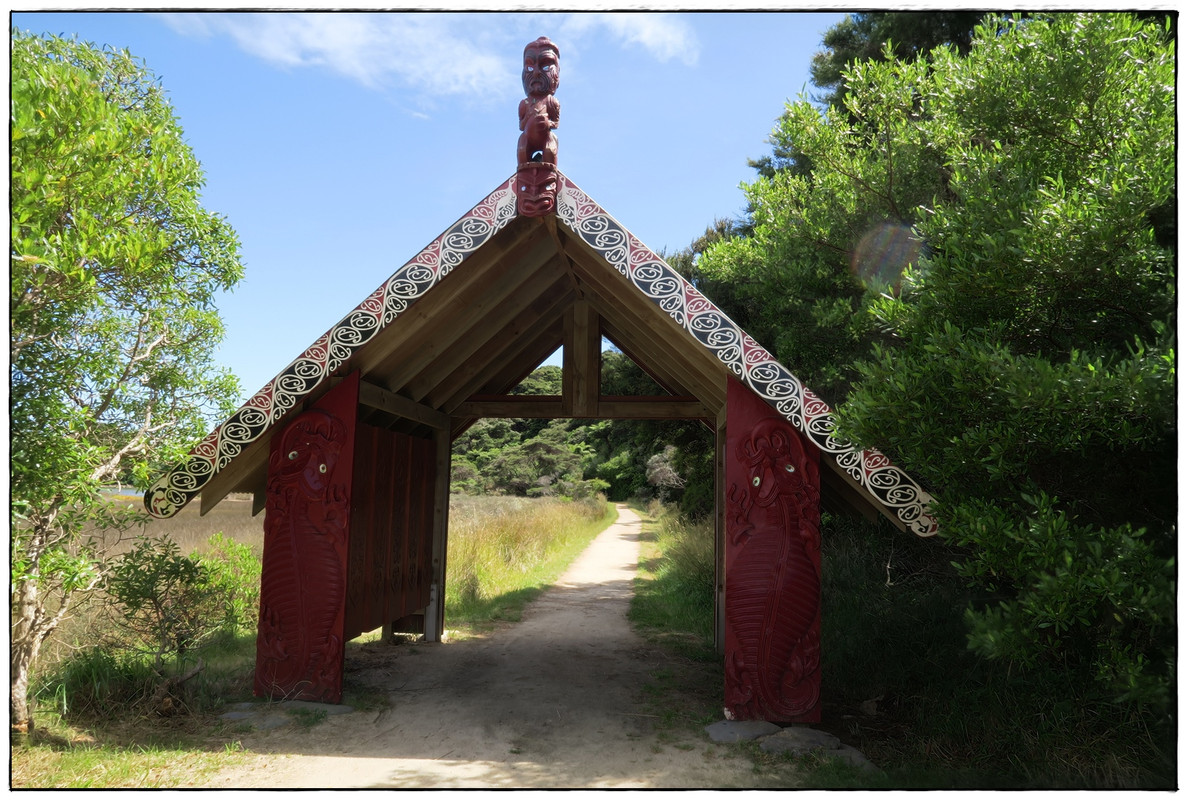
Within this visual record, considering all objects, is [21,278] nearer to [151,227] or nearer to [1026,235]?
[151,227]

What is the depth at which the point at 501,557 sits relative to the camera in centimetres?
1389

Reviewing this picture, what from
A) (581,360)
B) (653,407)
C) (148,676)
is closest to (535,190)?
(581,360)

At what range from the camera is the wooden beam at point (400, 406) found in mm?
5906

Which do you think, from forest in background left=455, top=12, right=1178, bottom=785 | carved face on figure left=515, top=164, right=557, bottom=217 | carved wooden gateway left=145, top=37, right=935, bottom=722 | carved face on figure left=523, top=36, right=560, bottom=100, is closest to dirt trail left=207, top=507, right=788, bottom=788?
carved wooden gateway left=145, top=37, right=935, bottom=722

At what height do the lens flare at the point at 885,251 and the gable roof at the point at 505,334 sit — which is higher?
the lens flare at the point at 885,251

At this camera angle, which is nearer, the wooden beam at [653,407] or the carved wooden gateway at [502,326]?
the carved wooden gateway at [502,326]

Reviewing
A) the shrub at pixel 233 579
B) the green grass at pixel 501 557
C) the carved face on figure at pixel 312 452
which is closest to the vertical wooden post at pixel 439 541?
the green grass at pixel 501 557

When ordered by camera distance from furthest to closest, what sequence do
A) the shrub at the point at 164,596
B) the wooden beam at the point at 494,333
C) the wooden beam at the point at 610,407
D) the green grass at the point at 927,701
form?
the wooden beam at the point at 610,407 < the wooden beam at the point at 494,333 < the shrub at the point at 164,596 < the green grass at the point at 927,701

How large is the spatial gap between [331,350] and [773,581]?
331 cm

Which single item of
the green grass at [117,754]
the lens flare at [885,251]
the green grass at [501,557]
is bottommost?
the green grass at [117,754]

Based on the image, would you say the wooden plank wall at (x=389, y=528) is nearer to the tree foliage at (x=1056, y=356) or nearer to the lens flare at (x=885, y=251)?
the tree foliage at (x=1056, y=356)

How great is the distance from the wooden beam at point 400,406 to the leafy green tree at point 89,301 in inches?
46.8

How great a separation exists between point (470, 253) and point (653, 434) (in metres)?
9.04

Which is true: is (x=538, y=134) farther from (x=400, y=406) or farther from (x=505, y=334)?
(x=400, y=406)
